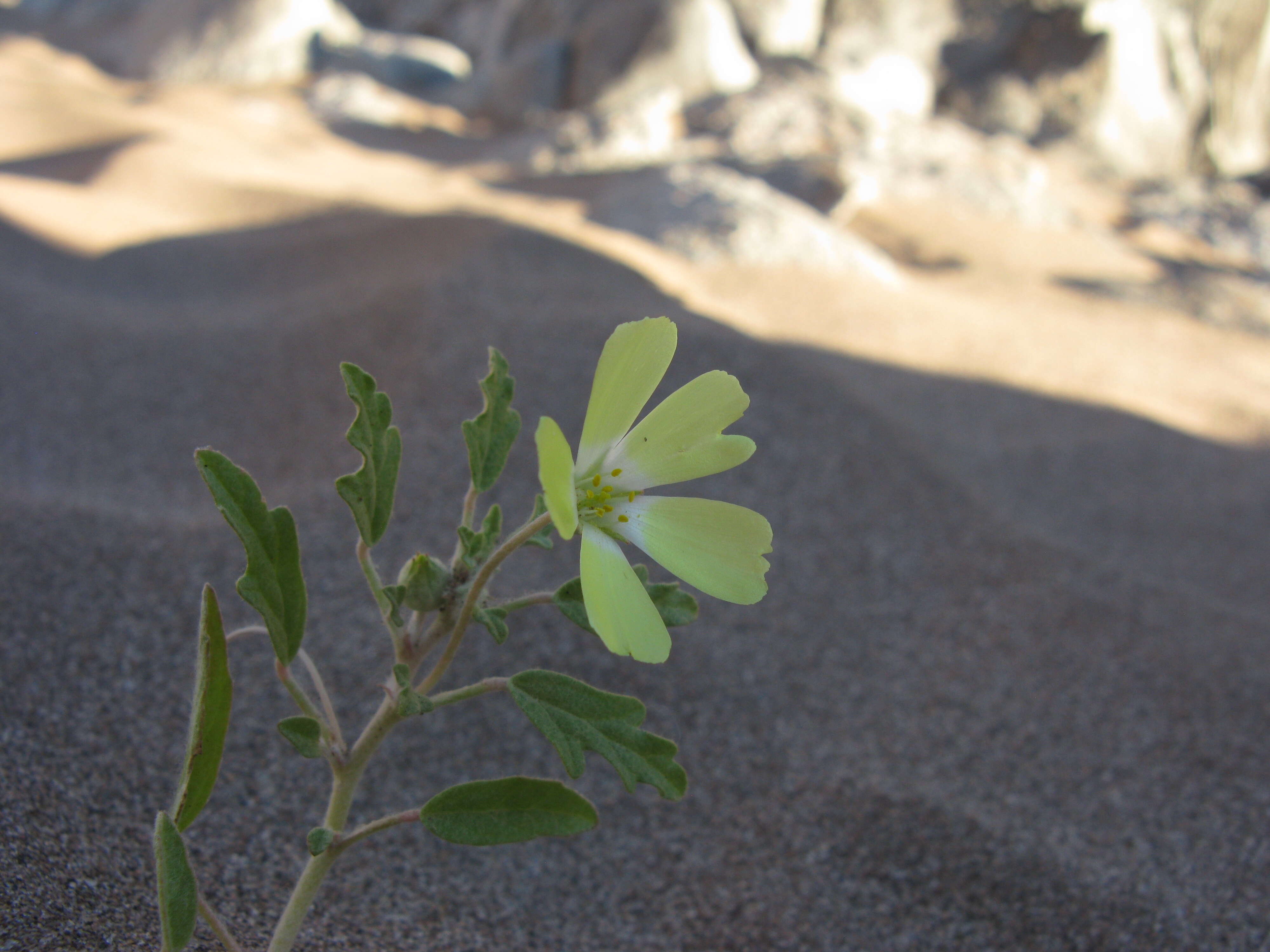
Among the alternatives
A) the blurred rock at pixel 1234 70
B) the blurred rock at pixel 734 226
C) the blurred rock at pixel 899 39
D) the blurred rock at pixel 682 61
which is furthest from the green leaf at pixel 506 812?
the blurred rock at pixel 1234 70

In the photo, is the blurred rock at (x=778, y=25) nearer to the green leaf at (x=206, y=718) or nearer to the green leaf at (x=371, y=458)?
the green leaf at (x=371, y=458)

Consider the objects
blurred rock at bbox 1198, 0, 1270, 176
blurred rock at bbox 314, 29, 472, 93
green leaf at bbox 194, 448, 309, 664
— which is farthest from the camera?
blurred rock at bbox 1198, 0, 1270, 176

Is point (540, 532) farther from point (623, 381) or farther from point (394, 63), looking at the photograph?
point (394, 63)

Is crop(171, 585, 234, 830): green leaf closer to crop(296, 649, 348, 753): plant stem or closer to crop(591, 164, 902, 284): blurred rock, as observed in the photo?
crop(296, 649, 348, 753): plant stem

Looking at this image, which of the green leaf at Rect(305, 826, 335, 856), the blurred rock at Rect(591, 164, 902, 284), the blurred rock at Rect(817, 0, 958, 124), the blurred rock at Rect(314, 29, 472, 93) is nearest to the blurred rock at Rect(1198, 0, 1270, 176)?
the blurred rock at Rect(817, 0, 958, 124)

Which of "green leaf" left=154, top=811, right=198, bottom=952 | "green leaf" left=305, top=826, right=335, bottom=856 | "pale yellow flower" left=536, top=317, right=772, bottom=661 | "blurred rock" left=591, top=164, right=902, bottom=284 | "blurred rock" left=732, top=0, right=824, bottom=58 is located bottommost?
"green leaf" left=154, top=811, right=198, bottom=952

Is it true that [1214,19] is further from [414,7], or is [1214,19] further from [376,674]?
[376,674]
